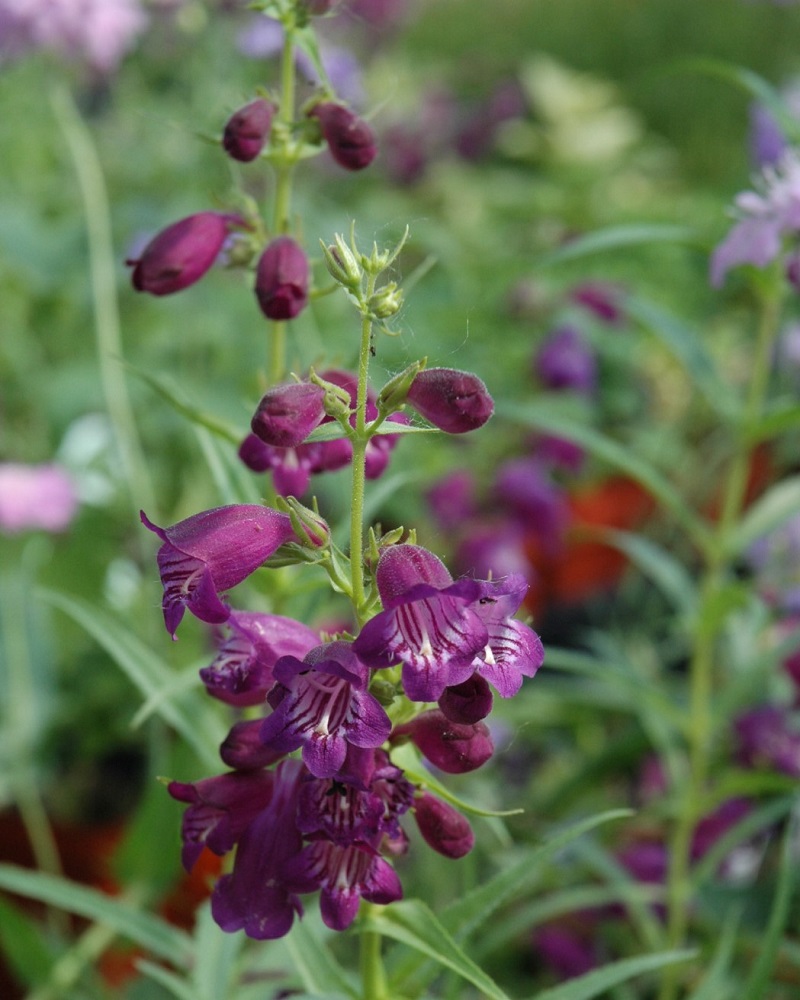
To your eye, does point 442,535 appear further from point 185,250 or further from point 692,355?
point 185,250

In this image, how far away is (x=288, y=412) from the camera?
66cm

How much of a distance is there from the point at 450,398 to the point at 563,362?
1529 millimetres

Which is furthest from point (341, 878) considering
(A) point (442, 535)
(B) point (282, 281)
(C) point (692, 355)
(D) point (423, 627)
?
(A) point (442, 535)

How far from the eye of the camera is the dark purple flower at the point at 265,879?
686 millimetres

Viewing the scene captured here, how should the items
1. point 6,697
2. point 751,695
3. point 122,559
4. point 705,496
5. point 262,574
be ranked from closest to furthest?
1. point 262,574
2. point 751,695
3. point 6,697
4. point 122,559
5. point 705,496

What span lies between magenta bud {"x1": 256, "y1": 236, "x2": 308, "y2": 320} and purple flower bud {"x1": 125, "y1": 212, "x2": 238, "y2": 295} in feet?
0.24

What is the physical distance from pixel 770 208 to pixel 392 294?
2.00ft

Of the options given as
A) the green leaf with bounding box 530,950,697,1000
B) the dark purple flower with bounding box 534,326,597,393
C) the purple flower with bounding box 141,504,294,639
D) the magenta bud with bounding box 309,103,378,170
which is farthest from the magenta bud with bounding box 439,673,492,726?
the dark purple flower with bounding box 534,326,597,393

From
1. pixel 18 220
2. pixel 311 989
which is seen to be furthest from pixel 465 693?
pixel 18 220

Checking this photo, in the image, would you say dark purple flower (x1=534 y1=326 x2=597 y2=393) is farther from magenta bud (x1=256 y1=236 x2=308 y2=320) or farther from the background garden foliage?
magenta bud (x1=256 y1=236 x2=308 y2=320)

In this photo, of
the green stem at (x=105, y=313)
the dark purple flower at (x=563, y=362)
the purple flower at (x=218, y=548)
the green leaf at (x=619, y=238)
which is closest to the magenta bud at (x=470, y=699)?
the purple flower at (x=218, y=548)

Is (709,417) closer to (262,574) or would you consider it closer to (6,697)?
(6,697)

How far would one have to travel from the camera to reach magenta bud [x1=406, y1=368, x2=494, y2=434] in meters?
0.66

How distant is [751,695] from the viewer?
1.64m
